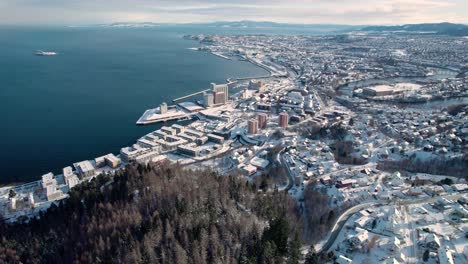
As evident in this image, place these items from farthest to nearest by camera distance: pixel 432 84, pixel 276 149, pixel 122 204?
pixel 432 84, pixel 276 149, pixel 122 204

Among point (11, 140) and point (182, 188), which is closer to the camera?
point (182, 188)

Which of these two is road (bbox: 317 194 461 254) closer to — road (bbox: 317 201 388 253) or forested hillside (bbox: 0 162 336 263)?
road (bbox: 317 201 388 253)

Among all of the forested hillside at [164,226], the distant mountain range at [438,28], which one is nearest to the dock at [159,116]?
the forested hillside at [164,226]

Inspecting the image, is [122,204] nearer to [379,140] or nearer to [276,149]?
[276,149]

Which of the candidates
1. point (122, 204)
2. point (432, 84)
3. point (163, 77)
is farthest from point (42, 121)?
point (432, 84)

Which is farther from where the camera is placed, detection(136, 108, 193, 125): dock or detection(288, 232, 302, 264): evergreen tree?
detection(136, 108, 193, 125): dock

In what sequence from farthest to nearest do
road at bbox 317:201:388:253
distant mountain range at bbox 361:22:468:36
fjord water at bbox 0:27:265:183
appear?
distant mountain range at bbox 361:22:468:36 → fjord water at bbox 0:27:265:183 → road at bbox 317:201:388:253

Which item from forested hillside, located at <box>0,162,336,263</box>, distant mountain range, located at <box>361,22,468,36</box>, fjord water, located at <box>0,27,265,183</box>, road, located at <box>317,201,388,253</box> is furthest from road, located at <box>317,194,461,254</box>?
distant mountain range, located at <box>361,22,468,36</box>
